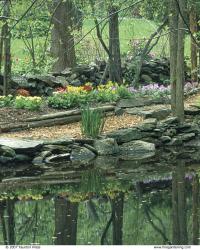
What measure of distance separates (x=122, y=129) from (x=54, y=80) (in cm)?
433

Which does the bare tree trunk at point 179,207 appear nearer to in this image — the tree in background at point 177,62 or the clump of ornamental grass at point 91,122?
the clump of ornamental grass at point 91,122

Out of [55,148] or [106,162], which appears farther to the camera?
[55,148]

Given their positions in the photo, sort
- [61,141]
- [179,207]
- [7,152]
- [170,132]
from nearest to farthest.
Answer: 1. [179,207]
2. [7,152]
3. [61,141]
4. [170,132]

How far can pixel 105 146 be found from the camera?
12570 millimetres

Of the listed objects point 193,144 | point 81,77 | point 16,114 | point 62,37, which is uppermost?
point 62,37

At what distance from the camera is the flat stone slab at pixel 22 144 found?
1184cm

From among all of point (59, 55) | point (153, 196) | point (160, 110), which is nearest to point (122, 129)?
point (160, 110)

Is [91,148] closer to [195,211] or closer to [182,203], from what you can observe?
[182,203]

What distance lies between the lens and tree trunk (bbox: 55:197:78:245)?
6836mm

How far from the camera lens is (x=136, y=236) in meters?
6.98

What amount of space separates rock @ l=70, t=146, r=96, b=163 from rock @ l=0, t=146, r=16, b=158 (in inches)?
44.3

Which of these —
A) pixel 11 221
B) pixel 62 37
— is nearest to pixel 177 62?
pixel 11 221

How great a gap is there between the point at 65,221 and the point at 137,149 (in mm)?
5375

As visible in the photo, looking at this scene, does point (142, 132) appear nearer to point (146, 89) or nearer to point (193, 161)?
point (193, 161)
